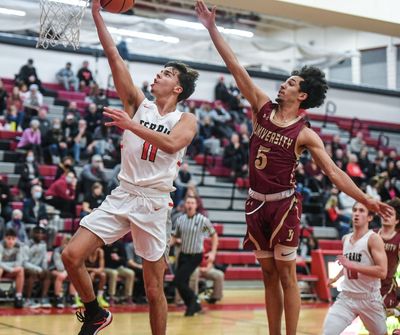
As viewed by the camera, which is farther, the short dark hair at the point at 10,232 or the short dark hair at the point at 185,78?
the short dark hair at the point at 10,232

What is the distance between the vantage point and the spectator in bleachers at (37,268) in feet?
38.4

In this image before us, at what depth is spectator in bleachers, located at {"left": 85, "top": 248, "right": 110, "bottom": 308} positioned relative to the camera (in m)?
12.0

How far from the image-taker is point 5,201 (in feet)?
43.0

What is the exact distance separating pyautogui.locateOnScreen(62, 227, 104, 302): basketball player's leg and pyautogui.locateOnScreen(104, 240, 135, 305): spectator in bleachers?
22.0 ft

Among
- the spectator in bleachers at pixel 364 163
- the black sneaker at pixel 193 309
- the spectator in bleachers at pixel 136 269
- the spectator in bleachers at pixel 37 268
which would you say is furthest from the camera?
Answer: the spectator in bleachers at pixel 364 163

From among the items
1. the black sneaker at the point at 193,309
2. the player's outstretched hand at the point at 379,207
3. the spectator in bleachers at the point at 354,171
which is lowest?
the black sneaker at the point at 193,309

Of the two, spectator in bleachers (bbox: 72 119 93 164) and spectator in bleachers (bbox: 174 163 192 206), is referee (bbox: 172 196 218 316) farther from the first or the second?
spectator in bleachers (bbox: 72 119 93 164)

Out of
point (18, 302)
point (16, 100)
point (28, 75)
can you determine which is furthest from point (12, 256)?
point (28, 75)

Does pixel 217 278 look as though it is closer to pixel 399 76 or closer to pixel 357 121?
pixel 357 121

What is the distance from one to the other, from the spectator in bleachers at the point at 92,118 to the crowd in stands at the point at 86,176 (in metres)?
0.02

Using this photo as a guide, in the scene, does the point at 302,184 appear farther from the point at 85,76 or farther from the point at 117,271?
the point at 117,271

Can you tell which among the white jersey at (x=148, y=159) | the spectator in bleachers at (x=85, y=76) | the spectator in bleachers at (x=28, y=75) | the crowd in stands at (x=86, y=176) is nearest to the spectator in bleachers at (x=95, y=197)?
the crowd in stands at (x=86, y=176)

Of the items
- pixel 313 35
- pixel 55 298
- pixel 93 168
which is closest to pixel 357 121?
pixel 313 35

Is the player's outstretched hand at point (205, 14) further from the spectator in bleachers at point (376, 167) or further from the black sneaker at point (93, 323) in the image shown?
the spectator in bleachers at point (376, 167)
